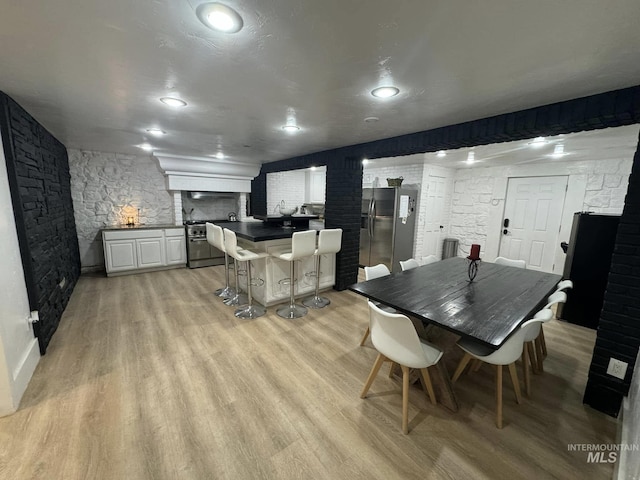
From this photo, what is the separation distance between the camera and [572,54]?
1.28 meters

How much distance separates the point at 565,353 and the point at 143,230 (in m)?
6.26

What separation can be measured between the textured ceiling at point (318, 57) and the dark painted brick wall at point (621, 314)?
84 centimetres

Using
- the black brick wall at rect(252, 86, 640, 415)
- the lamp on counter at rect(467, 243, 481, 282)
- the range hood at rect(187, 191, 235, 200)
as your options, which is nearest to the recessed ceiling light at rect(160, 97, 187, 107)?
the black brick wall at rect(252, 86, 640, 415)

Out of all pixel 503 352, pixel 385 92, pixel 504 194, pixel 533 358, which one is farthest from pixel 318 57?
pixel 504 194

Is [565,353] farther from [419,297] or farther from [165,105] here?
[165,105]

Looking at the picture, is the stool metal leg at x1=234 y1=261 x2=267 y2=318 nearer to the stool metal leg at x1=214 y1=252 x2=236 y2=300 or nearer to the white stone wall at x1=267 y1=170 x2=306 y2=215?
the stool metal leg at x1=214 y1=252 x2=236 y2=300

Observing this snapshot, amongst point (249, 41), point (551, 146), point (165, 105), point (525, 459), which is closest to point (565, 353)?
point (525, 459)

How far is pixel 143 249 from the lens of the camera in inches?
186

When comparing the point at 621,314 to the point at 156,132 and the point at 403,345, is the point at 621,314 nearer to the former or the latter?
the point at 403,345

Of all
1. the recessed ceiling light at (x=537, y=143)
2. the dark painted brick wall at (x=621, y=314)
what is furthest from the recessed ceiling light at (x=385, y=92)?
A: the recessed ceiling light at (x=537, y=143)

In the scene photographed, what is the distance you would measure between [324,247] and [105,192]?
4396mm

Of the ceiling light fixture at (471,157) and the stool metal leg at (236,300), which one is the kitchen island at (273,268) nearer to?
the stool metal leg at (236,300)

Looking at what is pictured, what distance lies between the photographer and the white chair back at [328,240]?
3.25 m

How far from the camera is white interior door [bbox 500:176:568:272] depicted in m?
4.49
